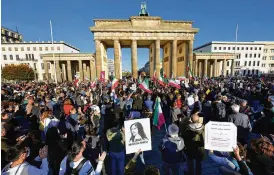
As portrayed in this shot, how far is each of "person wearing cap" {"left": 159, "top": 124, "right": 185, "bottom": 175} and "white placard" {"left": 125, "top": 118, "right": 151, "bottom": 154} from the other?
55 cm

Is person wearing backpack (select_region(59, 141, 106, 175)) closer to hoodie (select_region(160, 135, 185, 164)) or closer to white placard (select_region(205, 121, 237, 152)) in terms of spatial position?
hoodie (select_region(160, 135, 185, 164))

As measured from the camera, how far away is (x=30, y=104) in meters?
6.54

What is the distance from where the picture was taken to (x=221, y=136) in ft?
9.44

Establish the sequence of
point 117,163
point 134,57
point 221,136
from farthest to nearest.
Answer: point 134,57
point 117,163
point 221,136

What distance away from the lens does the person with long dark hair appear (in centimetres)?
307

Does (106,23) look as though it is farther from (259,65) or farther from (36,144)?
(259,65)

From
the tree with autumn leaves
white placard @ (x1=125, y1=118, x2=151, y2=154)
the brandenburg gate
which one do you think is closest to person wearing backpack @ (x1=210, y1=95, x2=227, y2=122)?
white placard @ (x1=125, y1=118, x2=151, y2=154)

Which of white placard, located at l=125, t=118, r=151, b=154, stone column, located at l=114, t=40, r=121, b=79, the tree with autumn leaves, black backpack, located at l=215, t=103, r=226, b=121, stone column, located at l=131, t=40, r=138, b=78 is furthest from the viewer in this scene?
the tree with autumn leaves

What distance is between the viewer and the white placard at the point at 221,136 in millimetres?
2799

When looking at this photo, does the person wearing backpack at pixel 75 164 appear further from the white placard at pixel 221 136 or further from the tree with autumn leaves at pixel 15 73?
the tree with autumn leaves at pixel 15 73

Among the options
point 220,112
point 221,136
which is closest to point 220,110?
point 220,112

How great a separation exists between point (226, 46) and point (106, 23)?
5621 cm

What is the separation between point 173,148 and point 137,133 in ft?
3.15

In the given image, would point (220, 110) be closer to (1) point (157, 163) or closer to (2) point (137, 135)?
(1) point (157, 163)
